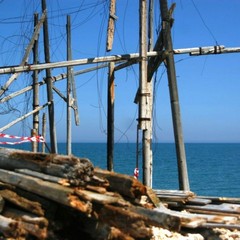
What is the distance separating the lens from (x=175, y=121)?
12.1 meters

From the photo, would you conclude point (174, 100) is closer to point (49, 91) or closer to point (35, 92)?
point (49, 91)

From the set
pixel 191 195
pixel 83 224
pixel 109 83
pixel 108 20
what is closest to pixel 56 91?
pixel 109 83

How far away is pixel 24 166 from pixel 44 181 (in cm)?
84

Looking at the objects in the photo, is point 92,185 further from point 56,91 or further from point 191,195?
point 56,91

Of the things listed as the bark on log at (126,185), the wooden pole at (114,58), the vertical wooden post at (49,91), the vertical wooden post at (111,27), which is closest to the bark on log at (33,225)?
the bark on log at (126,185)

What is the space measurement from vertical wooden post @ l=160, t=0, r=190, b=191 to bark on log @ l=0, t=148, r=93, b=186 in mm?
4813

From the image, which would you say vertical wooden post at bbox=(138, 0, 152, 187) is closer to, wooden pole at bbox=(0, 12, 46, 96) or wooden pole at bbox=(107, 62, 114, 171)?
wooden pole at bbox=(107, 62, 114, 171)

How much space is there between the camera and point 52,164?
758cm

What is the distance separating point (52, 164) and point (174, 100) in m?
5.32

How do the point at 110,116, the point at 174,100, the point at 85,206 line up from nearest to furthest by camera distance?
1. the point at 85,206
2. the point at 174,100
3. the point at 110,116

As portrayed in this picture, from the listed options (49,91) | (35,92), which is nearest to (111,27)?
(49,91)

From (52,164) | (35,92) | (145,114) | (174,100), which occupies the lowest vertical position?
(52,164)

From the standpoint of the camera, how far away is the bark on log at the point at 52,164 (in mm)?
7207

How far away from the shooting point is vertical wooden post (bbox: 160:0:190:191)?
12.0 metres
